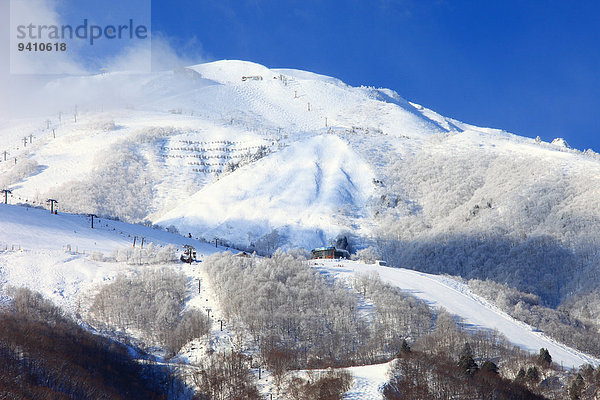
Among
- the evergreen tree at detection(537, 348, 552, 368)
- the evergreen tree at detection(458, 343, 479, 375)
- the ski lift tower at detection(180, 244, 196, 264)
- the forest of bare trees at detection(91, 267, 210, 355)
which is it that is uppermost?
the ski lift tower at detection(180, 244, 196, 264)

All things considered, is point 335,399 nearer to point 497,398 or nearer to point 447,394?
point 447,394

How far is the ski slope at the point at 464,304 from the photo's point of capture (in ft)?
288

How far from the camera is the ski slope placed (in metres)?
87.8

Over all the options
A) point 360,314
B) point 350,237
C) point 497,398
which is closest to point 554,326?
point 360,314

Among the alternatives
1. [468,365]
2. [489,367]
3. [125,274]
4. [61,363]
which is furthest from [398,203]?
[61,363]

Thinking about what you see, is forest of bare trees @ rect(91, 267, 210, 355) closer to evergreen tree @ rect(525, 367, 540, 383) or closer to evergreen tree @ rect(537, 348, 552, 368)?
evergreen tree @ rect(525, 367, 540, 383)

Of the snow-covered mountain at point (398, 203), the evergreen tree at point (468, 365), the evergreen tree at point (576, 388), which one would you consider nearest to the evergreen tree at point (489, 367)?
the evergreen tree at point (468, 365)

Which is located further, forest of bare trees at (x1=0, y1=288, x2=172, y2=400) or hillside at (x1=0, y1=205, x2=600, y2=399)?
hillside at (x1=0, y1=205, x2=600, y2=399)

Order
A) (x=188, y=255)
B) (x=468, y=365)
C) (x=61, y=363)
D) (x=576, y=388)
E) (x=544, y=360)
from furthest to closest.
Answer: (x=188, y=255) → (x=544, y=360) → (x=468, y=365) → (x=576, y=388) → (x=61, y=363)

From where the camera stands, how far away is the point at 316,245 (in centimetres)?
14725

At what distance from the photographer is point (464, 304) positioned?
10038 centimetres

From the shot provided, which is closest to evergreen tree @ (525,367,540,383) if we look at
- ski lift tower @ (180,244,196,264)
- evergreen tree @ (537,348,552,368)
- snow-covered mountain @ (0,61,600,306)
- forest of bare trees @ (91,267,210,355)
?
evergreen tree @ (537,348,552,368)

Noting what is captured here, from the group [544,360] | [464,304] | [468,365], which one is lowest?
[544,360]

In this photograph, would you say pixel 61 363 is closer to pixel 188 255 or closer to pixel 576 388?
pixel 188 255
